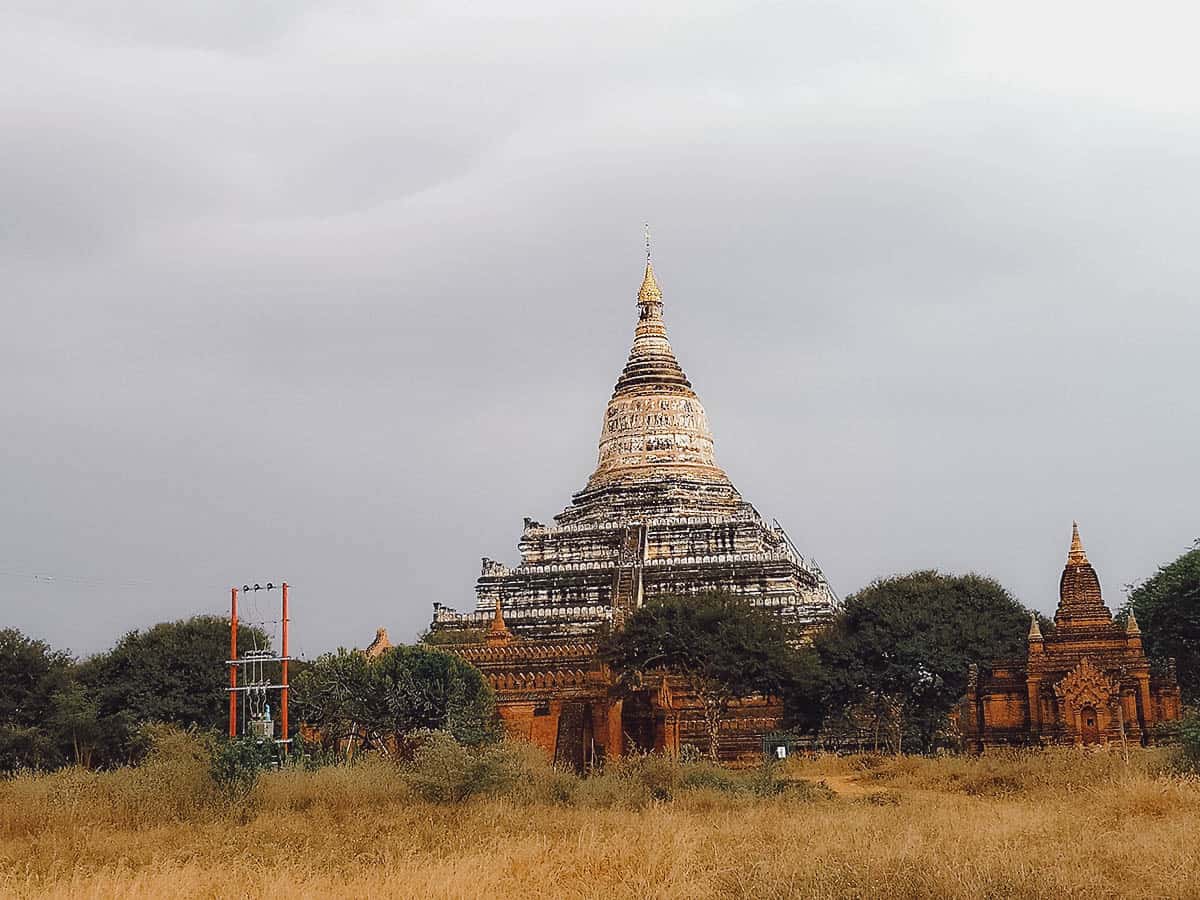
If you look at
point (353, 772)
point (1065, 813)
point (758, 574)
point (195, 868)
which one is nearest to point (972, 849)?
point (1065, 813)

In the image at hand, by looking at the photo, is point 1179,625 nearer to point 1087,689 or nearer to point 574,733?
point 1087,689

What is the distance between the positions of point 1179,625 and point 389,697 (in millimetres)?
29265

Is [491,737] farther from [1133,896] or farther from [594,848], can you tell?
[1133,896]

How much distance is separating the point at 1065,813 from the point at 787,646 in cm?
2555

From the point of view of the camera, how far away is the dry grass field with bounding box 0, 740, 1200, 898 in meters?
14.5

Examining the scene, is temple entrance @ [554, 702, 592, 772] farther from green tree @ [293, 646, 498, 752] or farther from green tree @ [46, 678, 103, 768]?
green tree @ [46, 678, 103, 768]

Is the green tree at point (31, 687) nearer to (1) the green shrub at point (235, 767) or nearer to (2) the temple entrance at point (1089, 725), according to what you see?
(1) the green shrub at point (235, 767)

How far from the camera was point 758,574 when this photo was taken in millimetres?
62125

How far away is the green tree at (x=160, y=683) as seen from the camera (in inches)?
1683

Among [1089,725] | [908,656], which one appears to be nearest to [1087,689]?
[1089,725]

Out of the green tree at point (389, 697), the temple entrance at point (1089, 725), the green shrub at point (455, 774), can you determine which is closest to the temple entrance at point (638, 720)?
the green tree at point (389, 697)

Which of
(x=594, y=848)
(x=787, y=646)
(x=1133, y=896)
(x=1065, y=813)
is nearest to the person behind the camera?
(x=1133, y=896)

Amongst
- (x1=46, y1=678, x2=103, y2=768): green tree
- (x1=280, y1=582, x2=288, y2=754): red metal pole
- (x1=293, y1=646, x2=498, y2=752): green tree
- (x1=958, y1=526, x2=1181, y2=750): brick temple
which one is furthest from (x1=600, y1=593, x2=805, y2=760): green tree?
(x1=46, y1=678, x2=103, y2=768): green tree

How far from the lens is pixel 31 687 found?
42688mm
